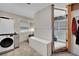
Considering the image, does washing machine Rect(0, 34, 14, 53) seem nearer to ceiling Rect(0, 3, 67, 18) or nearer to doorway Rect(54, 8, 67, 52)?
ceiling Rect(0, 3, 67, 18)

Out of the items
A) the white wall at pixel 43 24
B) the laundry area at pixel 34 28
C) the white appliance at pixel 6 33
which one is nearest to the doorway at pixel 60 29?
the laundry area at pixel 34 28

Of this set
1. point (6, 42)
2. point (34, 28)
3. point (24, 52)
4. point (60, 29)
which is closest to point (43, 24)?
point (34, 28)

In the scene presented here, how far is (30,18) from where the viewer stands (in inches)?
59.7

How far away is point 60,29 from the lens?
1.73m

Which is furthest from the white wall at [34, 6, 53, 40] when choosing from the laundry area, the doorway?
the doorway

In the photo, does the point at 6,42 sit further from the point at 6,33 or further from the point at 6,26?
the point at 6,26

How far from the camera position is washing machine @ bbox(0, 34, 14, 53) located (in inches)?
59.0

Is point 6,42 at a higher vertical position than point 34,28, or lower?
lower

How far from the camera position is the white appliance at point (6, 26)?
1.43m

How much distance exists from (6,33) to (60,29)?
1028 mm

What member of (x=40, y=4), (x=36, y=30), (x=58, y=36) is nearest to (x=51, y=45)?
(x=58, y=36)

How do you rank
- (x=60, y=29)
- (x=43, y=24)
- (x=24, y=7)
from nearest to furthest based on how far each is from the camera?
(x=24, y=7), (x=43, y=24), (x=60, y=29)

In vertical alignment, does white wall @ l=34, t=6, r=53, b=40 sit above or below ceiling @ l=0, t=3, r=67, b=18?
below

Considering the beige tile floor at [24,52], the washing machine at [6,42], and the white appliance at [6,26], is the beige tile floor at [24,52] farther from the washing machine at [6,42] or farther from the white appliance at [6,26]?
the white appliance at [6,26]
